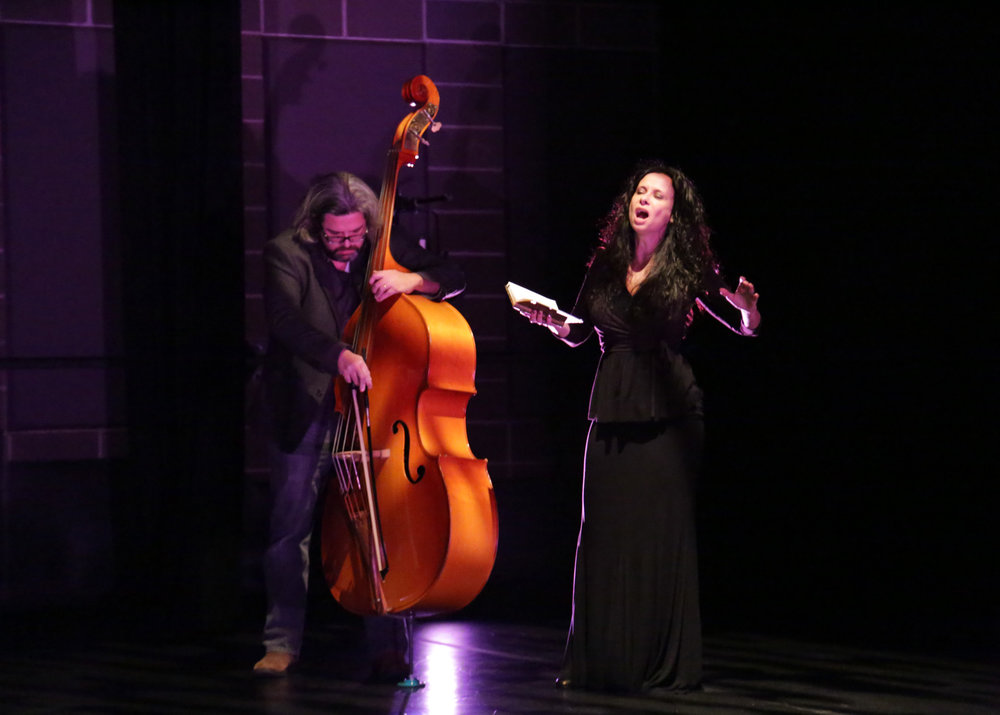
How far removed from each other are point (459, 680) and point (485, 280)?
1.86 meters

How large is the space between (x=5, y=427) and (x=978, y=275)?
3235 mm

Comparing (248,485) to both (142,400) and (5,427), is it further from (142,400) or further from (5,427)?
(5,427)

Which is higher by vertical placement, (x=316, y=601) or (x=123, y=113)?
(x=123, y=113)

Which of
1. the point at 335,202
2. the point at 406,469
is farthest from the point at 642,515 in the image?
the point at 335,202

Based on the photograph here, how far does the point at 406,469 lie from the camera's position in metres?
2.92

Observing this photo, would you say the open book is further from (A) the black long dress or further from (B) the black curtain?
(B) the black curtain

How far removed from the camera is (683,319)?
3121 millimetres

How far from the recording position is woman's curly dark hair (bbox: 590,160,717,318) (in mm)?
3084

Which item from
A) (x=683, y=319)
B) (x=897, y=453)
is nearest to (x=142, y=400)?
(x=683, y=319)

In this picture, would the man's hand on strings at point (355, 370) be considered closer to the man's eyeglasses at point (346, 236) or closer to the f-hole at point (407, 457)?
the f-hole at point (407, 457)

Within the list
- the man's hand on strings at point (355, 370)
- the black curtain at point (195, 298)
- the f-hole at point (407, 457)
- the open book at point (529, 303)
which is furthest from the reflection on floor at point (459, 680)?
the open book at point (529, 303)

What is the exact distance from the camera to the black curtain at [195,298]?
4.17m

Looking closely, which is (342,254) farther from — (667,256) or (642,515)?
(642,515)

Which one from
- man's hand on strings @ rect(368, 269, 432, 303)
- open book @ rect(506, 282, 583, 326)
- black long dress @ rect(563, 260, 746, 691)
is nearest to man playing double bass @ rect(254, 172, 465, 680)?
man's hand on strings @ rect(368, 269, 432, 303)
